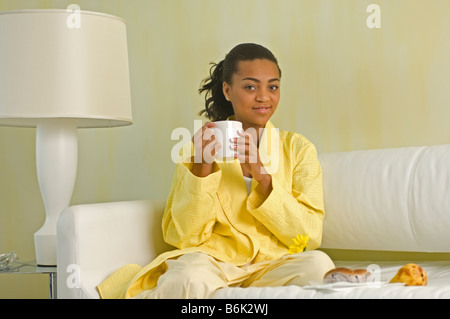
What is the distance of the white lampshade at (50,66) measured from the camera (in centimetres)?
192

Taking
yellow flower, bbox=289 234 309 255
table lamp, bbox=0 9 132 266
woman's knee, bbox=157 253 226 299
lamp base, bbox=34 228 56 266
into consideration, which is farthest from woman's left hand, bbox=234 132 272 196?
lamp base, bbox=34 228 56 266

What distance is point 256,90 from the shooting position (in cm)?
183

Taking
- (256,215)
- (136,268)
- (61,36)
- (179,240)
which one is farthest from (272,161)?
(61,36)

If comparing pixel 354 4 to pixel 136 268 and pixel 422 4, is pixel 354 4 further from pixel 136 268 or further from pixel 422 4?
pixel 136 268

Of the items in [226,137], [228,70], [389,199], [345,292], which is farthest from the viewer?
[228,70]

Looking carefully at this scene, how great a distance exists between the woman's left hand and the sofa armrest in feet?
1.11

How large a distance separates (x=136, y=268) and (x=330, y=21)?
3.45 feet

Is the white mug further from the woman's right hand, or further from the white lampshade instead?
the white lampshade

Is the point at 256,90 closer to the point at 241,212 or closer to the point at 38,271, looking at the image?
the point at 241,212

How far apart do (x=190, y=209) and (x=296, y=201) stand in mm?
281

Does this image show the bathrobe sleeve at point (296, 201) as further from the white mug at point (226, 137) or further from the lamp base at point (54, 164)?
the lamp base at point (54, 164)

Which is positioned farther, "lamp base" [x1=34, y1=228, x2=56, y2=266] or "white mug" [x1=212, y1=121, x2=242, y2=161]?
"lamp base" [x1=34, y1=228, x2=56, y2=266]

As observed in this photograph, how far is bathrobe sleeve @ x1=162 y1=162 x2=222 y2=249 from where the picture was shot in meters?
1.70
